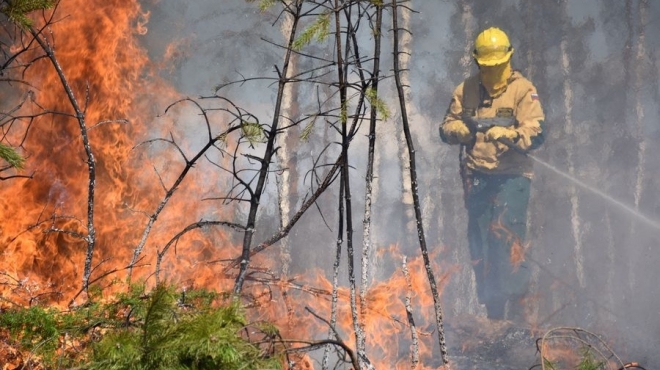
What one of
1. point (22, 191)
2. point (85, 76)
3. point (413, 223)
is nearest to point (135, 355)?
point (22, 191)

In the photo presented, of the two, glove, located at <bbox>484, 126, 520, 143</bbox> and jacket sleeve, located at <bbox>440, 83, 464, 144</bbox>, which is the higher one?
jacket sleeve, located at <bbox>440, 83, 464, 144</bbox>

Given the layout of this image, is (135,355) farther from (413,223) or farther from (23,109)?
(413,223)

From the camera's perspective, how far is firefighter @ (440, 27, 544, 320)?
7.94 metres

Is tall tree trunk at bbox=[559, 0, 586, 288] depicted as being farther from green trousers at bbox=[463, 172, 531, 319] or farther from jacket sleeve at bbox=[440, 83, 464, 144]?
jacket sleeve at bbox=[440, 83, 464, 144]

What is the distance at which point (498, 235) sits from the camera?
29.7 feet

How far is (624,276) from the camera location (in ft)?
40.7

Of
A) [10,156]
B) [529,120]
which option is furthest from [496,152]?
[10,156]

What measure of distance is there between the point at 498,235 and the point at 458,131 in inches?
72.8

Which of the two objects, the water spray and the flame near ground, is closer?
the flame near ground

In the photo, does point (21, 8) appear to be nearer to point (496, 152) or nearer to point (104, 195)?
point (104, 195)

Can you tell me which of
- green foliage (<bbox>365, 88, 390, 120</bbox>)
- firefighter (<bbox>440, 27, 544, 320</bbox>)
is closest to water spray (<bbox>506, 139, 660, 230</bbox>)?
firefighter (<bbox>440, 27, 544, 320</bbox>)

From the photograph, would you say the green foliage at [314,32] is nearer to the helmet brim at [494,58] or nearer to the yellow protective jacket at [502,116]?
the helmet brim at [494,58]

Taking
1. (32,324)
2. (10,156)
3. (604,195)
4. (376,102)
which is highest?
(376,102)

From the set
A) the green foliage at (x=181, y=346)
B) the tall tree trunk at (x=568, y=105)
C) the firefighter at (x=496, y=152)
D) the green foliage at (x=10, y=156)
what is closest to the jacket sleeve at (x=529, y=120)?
the firefighter at (x=496, y=152)
